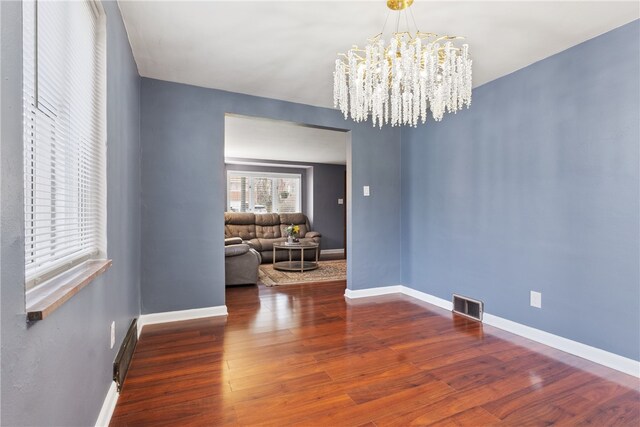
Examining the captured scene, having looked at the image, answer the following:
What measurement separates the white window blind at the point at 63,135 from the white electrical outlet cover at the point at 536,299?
3109 mm

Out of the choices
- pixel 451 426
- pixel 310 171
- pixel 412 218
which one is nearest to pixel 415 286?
pixel 412 218

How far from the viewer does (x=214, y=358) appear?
2342 millimetres

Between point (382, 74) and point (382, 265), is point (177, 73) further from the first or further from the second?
point (382, 265)

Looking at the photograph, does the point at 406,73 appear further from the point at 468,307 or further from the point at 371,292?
the point at 371,292

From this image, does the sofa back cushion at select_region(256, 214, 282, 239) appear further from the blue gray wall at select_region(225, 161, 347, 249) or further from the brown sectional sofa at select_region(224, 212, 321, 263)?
the blue gray wall at select_region(225, 161, 347, 249)

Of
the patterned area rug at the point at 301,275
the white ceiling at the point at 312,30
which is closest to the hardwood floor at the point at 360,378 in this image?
the patterned area rug at the point at 301,275

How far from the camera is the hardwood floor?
170cm

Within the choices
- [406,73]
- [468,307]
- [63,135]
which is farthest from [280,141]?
[63,135]

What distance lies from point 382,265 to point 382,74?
2725 mm

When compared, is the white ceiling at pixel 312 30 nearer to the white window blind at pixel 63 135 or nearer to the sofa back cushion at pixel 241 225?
the white window blind at pixel 63 135

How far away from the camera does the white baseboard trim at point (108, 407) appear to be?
1548mm

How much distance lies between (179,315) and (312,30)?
275cm

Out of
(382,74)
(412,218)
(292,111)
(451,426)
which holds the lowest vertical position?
(451,426)

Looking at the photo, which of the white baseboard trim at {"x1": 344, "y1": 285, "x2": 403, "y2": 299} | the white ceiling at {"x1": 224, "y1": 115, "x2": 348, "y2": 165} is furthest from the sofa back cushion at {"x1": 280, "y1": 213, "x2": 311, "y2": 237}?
the white baseboard trim at {"x1": 344, "y1": 285, "x2": 403, "y2": 299}
